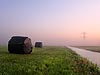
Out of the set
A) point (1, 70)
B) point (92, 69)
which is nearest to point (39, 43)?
point (92, 69)

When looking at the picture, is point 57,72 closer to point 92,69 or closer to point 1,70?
point 1,70

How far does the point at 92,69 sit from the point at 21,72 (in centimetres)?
893

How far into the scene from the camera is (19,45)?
130 feet

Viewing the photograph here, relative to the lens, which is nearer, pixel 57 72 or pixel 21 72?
pixel 21 72

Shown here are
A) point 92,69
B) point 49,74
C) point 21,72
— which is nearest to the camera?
point 21,72

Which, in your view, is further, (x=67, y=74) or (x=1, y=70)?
(x=67, y=74)

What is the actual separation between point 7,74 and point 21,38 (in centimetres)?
2621

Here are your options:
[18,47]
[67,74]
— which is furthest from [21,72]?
Result: [18,47]

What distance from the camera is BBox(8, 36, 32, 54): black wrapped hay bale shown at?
39672mm

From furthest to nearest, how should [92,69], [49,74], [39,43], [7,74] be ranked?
[39,43]
[92,69]
[49,74]
[7,74]

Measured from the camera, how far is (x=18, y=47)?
39.7 metres

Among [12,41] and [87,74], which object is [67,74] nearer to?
→ [87,74]

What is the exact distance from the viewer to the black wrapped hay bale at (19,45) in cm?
3967

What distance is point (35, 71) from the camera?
1798cm
